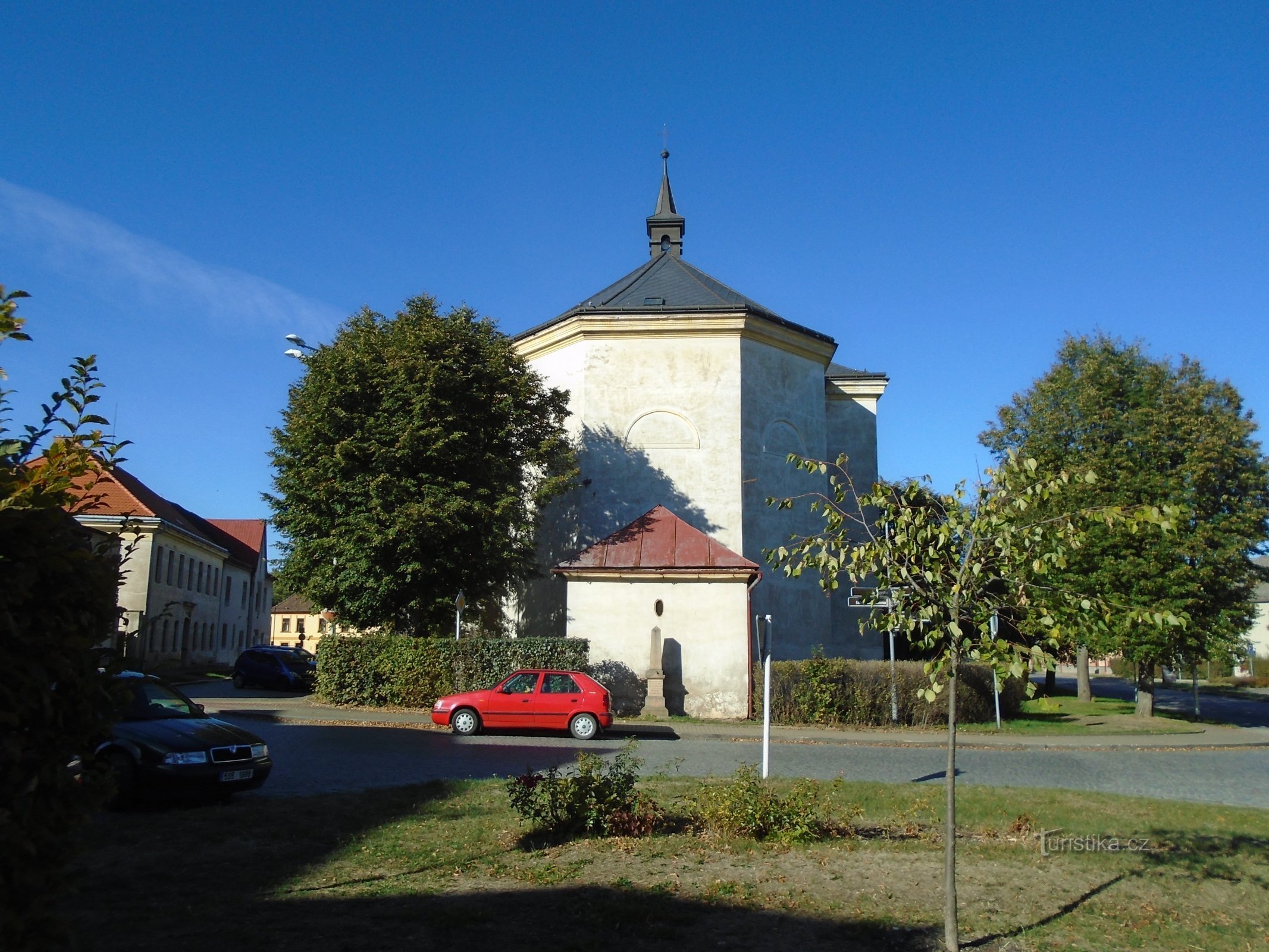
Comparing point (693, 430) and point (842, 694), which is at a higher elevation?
point (693, 430)

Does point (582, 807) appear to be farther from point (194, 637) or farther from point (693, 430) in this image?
point (194, 637)

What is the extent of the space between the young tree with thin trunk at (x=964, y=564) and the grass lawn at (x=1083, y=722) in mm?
18244

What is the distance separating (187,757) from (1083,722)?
24.9 metres

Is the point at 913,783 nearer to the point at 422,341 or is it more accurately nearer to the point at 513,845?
the point at 513,845

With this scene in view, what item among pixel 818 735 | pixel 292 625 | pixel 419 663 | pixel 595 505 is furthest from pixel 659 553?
pixel 292 625

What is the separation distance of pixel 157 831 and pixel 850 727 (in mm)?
16677

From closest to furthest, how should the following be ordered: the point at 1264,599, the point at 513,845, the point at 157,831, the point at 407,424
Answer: the point at 513,845
the point at 157,831
the point at 407,424
the point at 1264,599

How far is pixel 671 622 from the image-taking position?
918 inches

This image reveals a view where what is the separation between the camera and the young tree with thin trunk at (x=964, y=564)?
589 centimetres

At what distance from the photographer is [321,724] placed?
67.1 ft

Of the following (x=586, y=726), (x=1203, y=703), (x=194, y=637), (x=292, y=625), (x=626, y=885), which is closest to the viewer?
(x=626, y=885)

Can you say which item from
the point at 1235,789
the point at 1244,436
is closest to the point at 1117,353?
the point at 1244,436

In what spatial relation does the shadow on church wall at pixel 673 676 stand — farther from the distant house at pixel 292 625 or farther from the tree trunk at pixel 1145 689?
the distant house at pixel 292 625

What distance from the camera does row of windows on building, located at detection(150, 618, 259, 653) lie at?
43.9 m
